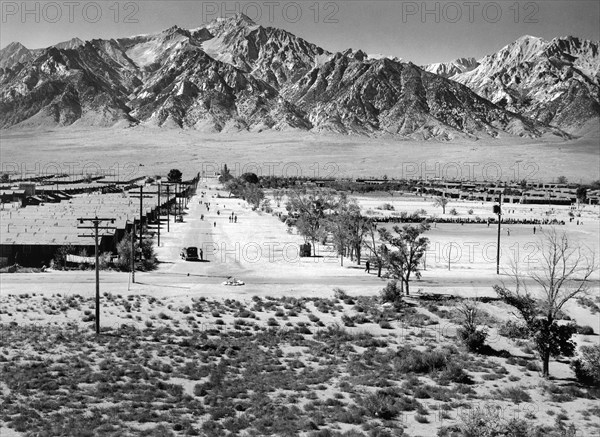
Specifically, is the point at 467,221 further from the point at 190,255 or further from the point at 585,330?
the point at 585,330

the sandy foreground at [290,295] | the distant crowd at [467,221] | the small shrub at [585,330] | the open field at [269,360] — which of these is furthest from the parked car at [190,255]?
the distant crowd at [467,221]

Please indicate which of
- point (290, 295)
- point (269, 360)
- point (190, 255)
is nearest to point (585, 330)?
point (269, 360)

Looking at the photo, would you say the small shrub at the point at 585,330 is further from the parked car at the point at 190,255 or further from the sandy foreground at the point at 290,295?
the parked car at the point at 190,255

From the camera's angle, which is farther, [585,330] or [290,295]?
[290,295]

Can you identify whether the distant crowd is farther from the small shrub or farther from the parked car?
the small shrub

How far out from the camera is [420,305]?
3284 centimetres

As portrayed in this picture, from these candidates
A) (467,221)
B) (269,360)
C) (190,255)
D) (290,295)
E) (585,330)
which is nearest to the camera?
(269,360)

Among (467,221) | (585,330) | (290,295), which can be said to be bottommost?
(585,330)

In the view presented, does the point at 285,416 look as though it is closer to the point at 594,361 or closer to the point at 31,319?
the point at 594,361

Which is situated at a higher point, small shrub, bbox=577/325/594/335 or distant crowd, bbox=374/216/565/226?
distant crowd, bbox=374/216/565/226

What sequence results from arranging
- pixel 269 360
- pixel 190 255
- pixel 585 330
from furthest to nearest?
pixel 190 255, pixel 585 330, pixel 269 360

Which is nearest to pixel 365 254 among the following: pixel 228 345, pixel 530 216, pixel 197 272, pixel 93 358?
pixel 197 272

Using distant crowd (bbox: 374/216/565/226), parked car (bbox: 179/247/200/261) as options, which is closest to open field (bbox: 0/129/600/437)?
parked car (bbox: 179/247/200/261)

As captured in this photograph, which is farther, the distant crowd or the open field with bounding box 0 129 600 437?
the distant crowd
